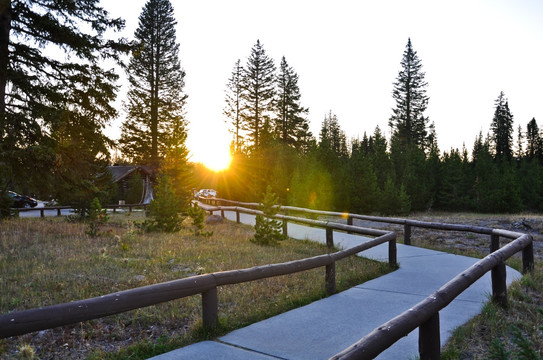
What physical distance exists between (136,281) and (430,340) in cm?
578

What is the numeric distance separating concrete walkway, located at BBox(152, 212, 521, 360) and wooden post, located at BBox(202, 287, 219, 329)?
25 centimetres

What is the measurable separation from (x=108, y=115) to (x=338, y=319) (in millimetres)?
16799

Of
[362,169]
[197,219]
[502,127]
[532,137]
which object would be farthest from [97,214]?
[532,137]

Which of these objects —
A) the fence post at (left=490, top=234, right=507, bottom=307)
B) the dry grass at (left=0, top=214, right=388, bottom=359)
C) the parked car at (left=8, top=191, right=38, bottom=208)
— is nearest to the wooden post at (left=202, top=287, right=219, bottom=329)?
the dry grass at (left=0, top=214, right=388, bottom=359)

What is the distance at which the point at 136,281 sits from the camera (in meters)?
7.86

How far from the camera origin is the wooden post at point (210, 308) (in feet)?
16.7

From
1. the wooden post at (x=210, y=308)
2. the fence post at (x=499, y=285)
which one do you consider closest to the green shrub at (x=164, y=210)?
the wooden post at (x=210, y=308)

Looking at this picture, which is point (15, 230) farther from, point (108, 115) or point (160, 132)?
point (160, 132)

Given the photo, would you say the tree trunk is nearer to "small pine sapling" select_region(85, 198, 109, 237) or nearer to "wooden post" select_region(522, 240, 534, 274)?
"small pine sapling" select_region(85, 198, 109, 237)

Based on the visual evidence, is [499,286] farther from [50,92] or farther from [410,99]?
[410,99]

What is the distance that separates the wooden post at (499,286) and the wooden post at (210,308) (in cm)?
409

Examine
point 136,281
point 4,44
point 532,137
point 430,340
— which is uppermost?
point 532,137

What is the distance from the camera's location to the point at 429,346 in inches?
154

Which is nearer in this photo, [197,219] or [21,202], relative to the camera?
[197,219]
